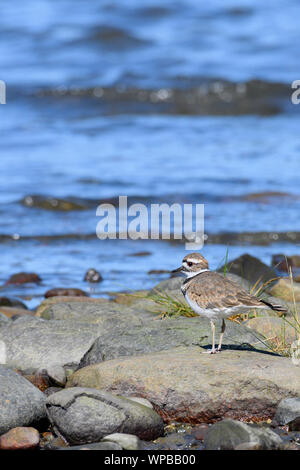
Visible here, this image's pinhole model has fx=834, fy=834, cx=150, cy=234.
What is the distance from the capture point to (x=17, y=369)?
25.3 ft

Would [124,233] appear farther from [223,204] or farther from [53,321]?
[53,321]

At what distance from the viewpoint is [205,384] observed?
21.4 ft

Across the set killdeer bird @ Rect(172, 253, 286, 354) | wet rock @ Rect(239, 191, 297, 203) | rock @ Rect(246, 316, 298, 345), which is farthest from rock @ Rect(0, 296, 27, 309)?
wet rock @ Rect(239, 191, 297, 203)

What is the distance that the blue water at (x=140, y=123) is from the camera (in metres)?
13.4

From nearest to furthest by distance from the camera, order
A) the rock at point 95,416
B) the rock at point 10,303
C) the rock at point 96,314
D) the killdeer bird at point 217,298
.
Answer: the rock at point 95,416 < the killdeer bird at point 217,298 < the rock at point 96,314 < the rock at point 10,303

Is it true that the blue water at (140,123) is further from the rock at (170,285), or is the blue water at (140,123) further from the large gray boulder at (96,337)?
the large gray boulder at (96,337)

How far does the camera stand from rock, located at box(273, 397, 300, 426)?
6.29 m

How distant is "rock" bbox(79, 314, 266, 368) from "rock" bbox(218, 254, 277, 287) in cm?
274

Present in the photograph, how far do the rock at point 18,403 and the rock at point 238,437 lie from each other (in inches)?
55.0

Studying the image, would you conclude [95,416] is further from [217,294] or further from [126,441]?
[217,294]

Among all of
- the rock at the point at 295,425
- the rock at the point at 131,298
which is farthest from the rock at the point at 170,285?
the rock at the point at 295,425

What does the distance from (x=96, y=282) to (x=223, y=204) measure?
4.50m

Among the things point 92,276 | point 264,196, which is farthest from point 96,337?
point 264,196

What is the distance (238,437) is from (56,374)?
2084 mm
